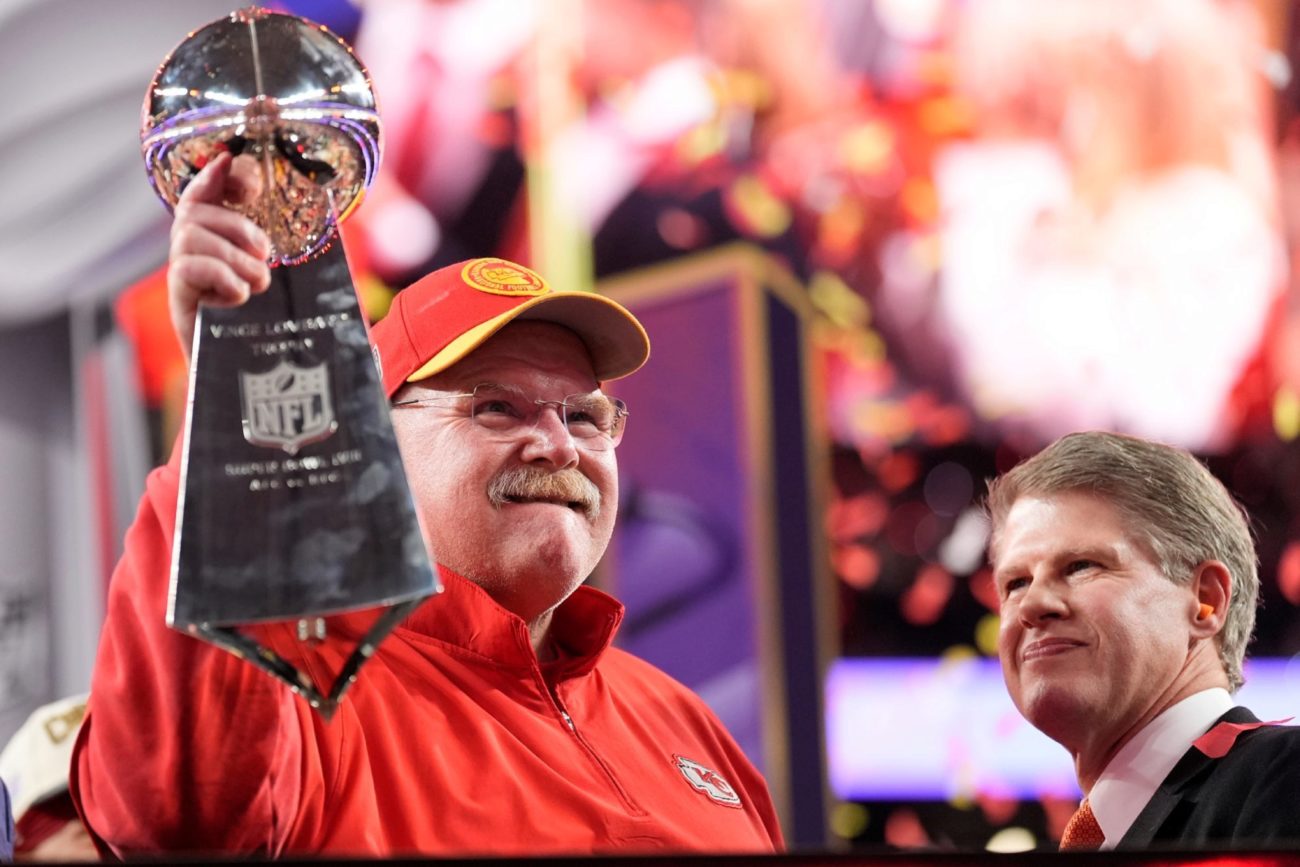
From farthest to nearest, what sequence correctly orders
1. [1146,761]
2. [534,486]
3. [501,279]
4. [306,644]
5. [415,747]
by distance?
[501,279]
[534,486]
[1146,761]
[415,747]
[306,644]

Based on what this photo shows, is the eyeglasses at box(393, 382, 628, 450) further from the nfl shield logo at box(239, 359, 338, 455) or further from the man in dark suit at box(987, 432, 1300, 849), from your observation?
the nfl shield logo at box(239, 359, 338, 455)

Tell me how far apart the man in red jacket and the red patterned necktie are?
33cm

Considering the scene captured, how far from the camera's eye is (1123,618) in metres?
1.73

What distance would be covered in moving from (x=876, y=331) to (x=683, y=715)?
259 centimetres

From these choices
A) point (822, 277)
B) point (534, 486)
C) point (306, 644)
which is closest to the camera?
point (306, 644)

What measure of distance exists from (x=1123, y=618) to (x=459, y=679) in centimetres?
70

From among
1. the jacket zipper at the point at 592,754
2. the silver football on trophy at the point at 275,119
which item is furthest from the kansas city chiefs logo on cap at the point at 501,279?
the silver football on trophy at the point at 275,119

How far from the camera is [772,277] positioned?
4375mm

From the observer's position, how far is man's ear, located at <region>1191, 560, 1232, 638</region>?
177cm

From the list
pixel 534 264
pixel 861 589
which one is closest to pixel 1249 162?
pixel 861 589

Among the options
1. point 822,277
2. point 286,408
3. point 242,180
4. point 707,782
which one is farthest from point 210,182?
point 822,277

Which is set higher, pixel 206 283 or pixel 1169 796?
pixel 206 283

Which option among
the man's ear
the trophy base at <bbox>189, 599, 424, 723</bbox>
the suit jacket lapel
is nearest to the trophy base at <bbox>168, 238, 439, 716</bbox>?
the trophy base at <bbox>189, 599, 424, 723</bbox>

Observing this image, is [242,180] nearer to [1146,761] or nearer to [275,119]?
[275,119]
